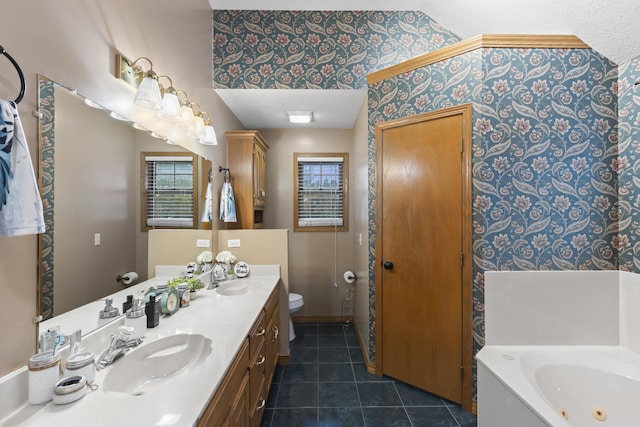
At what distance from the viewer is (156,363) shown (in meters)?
1.13

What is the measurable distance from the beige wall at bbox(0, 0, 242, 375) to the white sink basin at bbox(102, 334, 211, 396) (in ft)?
0.92

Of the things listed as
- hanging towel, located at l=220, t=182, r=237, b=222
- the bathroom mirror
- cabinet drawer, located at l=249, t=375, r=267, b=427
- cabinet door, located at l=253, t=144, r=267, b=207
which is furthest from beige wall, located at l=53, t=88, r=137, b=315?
cabinet door, located at l=253, t=144, r=267, b=207

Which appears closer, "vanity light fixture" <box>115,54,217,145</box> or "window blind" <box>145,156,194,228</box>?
"vanity light fixture" <box>115,54,217,145</box>

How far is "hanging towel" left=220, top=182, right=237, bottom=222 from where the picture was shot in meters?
2.50

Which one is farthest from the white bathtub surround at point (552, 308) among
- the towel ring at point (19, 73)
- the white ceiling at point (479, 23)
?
the towel ring at point (19, 73)

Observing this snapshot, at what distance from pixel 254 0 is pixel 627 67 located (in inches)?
109

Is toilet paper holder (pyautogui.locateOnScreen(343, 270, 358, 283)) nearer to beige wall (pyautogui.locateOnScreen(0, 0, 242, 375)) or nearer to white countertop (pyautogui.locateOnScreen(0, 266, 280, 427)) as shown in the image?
white countertop (pyautogui.locateOnScreen(0, 266, 280, 427))

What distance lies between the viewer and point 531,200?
1.71 meters

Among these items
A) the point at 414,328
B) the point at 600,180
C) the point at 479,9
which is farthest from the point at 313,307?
the point at 479,9

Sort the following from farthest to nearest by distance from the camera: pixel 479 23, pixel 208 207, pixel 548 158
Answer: pixel 208 207 < pixel 479 23 < pixel 548 158

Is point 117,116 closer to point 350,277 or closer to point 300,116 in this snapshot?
point 300,116

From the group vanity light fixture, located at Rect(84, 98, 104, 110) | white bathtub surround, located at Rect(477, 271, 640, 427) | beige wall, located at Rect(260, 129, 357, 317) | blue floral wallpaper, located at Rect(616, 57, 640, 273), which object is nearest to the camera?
vanity light fixture, located at Rect(84, 98, 104, 110)

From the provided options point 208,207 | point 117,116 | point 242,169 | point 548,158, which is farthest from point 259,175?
point 548,158

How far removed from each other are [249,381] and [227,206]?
155 centimetres
